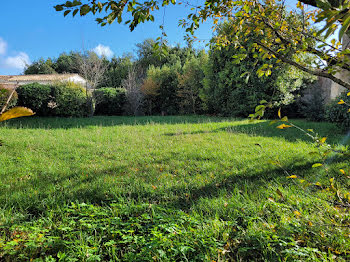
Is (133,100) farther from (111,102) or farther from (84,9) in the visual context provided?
(84,9)

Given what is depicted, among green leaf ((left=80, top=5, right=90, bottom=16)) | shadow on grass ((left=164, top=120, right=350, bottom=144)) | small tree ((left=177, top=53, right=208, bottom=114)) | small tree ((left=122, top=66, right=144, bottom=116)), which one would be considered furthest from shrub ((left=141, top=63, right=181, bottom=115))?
green leaf ((left=80, top=5, right=90, bottom=16))

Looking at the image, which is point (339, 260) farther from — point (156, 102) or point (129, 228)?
point (156, 102)

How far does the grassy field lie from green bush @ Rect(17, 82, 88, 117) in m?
8.03

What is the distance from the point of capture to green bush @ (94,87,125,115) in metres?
16.6

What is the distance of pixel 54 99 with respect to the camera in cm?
1180

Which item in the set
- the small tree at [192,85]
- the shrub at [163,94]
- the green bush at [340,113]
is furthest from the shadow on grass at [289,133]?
the shrub at [163,94]

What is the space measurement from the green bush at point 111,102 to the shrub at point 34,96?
5.01m

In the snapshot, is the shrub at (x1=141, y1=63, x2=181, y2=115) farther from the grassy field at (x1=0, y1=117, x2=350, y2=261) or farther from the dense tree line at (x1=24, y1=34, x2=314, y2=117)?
the grassy field at (x1=0, y1=117, x2=350, y2=261)

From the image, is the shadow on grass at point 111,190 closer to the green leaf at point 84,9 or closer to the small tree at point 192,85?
the green leaf at point 84,9

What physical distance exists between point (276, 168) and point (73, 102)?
11.7 m

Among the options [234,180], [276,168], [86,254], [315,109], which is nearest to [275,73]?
[315,109]

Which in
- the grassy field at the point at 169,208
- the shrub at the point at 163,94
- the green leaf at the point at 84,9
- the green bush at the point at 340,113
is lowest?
the grassy field at the point at 169,208

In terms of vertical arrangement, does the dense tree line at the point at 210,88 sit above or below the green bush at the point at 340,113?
above

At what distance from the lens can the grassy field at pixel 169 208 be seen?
183 centimetres
